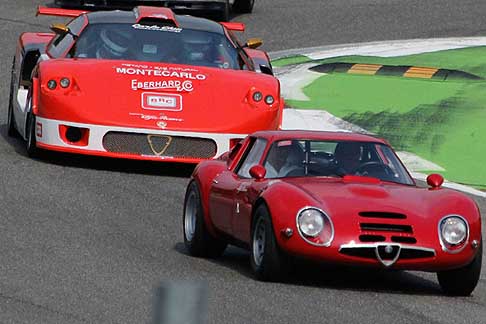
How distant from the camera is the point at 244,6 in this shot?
2348 cm

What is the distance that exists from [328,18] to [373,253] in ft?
49.2

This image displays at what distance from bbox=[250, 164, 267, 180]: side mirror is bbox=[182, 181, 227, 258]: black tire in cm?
66

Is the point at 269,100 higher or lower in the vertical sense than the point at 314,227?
lower

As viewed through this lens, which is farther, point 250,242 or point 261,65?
point 261,65

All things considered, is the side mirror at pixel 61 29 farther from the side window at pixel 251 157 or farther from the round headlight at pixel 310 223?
the round headlight at pixel 310 223

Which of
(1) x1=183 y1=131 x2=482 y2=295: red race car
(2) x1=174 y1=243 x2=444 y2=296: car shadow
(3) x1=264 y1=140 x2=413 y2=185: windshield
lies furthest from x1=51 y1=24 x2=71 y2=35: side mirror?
(3) x1=264 y1=140 x2=413 y2=185: windshield

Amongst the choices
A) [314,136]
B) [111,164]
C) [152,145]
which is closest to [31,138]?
[111,164]

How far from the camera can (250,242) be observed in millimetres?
8523

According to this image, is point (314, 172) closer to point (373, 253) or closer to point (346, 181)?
point (346, 181)

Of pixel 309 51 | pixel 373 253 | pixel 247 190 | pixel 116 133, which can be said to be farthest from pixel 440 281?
pixel 309 51

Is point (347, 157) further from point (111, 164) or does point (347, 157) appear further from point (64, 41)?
point (64, 41)

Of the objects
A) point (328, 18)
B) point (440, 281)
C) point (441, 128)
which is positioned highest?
point (440, 281)

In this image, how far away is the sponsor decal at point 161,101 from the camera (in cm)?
1263

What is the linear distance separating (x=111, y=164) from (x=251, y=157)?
411 cm
